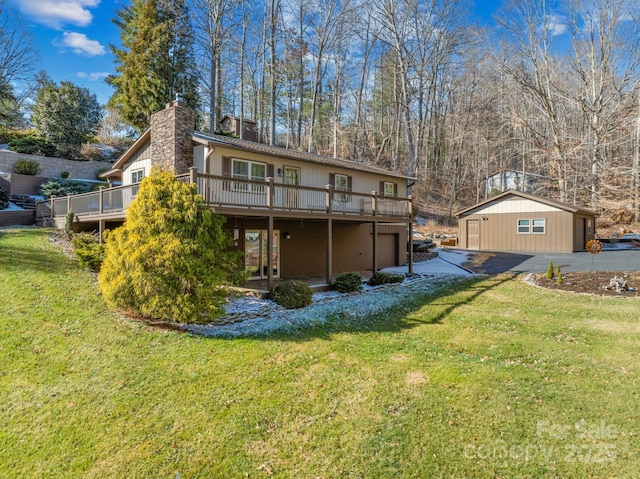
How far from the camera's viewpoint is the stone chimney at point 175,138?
12.6 meters

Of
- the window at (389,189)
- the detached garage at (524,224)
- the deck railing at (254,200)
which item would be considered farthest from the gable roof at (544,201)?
the deck railing at (254,200)

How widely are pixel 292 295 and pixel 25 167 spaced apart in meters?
21.0

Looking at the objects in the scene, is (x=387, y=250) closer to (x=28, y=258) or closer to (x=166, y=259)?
(x=166, y=259)

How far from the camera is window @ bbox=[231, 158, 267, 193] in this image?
12.4 metres

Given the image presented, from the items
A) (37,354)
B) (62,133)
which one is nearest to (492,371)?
(37,354)

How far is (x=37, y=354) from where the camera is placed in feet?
20.9

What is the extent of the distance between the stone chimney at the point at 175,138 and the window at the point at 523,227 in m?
19.7

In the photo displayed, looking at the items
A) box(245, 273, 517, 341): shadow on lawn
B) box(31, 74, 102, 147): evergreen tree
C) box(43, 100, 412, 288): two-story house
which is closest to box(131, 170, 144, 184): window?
box(43, 100, 412, 288): two-story house

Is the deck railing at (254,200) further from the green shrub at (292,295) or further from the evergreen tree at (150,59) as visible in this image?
the evergreen tree at (150,59)

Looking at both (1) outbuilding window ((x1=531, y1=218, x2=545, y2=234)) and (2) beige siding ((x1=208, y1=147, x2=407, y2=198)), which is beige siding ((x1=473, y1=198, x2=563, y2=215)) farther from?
(2) beige siding ((x1=208, y1=147, x2=407, y2=198))

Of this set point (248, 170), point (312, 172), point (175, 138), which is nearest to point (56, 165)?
point (175, 138)

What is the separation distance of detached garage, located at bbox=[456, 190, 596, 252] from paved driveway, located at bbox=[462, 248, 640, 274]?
142 cm

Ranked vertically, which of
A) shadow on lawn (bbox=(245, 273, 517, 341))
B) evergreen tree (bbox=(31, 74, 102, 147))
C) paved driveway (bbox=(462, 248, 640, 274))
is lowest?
shadow on lawn (bbox=(245, 273, 517, 341))

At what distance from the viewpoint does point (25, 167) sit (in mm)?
21500
